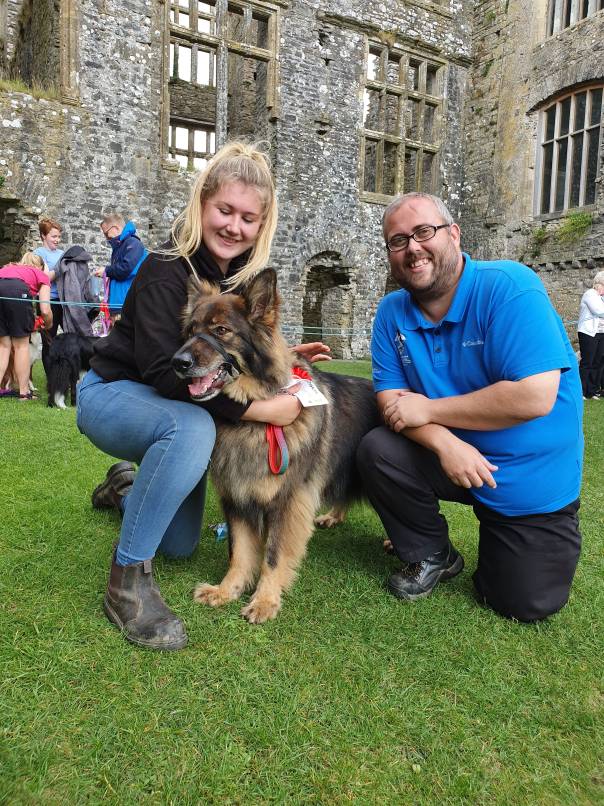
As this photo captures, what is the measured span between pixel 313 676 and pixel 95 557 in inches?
54.4

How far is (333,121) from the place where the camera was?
582 inches

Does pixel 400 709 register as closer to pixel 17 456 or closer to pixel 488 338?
pixel 488 338

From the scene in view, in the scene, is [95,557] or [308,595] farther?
[95,557]

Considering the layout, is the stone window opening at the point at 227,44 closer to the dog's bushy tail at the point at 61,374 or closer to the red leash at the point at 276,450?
the dog's bushy tail at the point at 61,374

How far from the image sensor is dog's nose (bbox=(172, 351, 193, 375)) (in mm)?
2055

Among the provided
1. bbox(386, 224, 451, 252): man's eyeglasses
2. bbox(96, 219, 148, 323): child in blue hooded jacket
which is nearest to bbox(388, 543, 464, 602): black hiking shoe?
bbox(386, 224, 451, 252): man's eyeglasses

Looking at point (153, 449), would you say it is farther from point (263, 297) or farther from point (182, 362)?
point (263, 297)

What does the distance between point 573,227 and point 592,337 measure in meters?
5.88

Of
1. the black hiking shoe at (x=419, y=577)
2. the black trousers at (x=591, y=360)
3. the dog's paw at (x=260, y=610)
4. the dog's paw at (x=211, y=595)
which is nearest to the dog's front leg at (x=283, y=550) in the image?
the dog's paw at (x=260, y=610)

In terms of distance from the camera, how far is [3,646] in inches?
78.7

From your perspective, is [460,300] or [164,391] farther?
[460,300]

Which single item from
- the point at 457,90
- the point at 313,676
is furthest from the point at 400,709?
the point at 457,90

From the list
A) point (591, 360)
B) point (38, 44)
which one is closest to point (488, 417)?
point (591, 360)

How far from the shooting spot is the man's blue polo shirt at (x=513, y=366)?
7.39 ft
